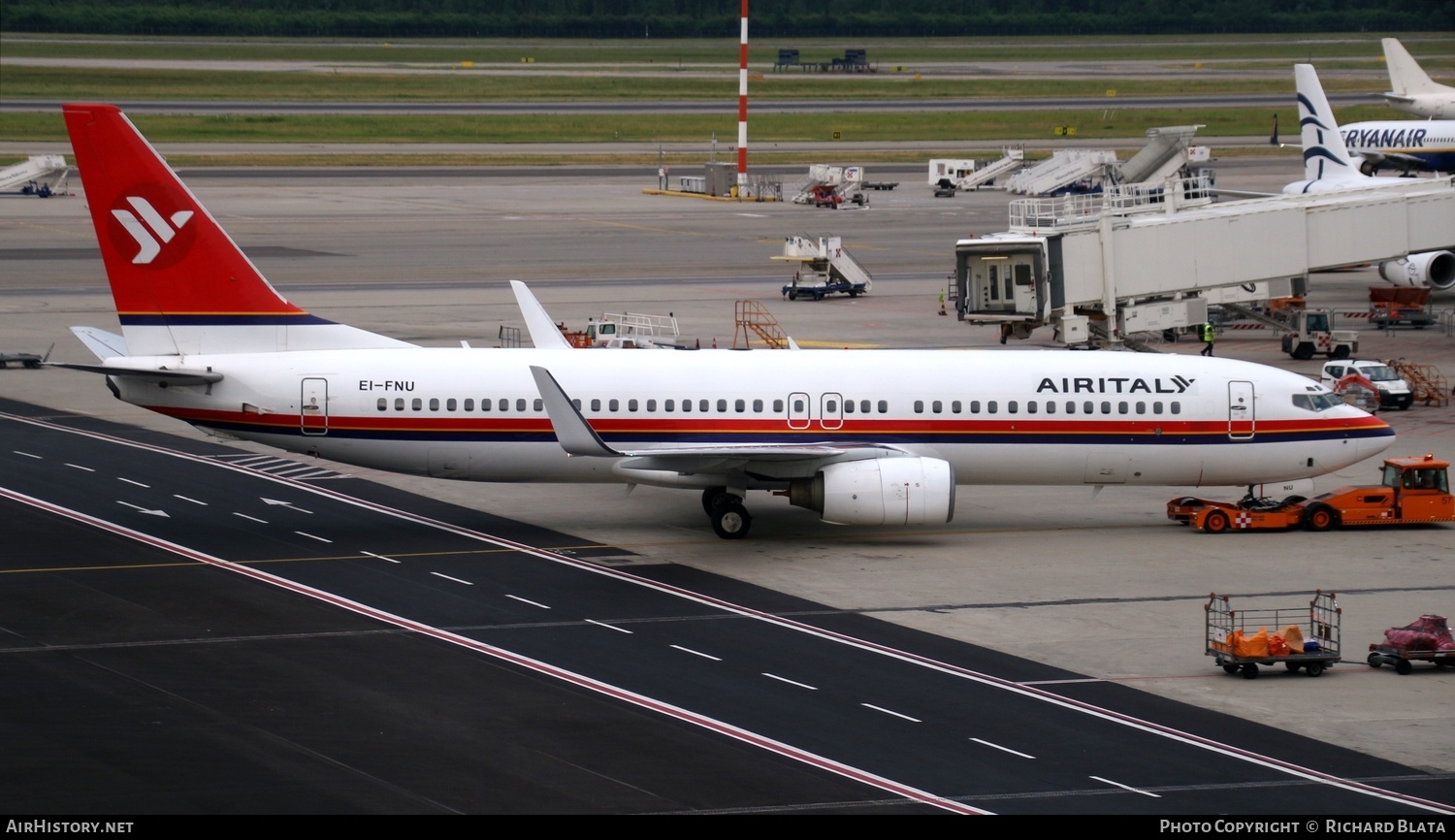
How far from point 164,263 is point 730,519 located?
49.6ft

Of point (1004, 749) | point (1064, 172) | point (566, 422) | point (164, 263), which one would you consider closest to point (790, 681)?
point (1004, 749)

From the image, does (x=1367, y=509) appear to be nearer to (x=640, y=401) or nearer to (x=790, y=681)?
(x=640, y=401)

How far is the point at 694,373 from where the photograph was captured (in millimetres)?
41312

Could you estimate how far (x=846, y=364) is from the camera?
1645 inches

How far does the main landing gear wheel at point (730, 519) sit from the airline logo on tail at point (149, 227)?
14478 mm

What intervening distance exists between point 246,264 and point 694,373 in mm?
11443

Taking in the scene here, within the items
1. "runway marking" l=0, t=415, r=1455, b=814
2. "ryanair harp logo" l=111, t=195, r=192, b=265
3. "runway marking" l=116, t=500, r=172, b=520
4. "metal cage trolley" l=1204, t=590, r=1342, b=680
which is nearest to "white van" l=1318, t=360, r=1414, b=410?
"metal cage trolley" l=1204, t=590, r=1342, b=680

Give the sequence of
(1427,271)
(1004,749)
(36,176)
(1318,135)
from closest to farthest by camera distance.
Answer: (1004,749) < (1427,271) < (1318,135) < (36,176)

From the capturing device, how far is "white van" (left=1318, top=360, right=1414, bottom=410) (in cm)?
5650

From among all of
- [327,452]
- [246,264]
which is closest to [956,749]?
[327,452]

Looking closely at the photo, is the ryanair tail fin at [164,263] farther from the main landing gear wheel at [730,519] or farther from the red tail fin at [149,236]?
the main landing gear wheel at [730,519]

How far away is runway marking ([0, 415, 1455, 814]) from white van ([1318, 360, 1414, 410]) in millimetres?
29662

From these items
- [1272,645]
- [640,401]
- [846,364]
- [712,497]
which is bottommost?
[1272,645]
